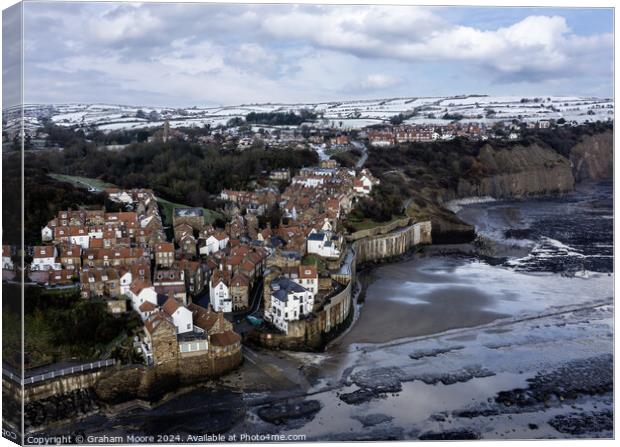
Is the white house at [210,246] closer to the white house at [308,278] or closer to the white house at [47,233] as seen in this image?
the white house at [308,278]

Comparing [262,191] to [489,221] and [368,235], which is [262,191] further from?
[489,221]

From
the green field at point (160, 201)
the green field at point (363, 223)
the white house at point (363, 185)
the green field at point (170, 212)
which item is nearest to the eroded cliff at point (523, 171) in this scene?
the white house at point (363, 185)

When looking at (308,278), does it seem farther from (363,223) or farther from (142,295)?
(363,223)

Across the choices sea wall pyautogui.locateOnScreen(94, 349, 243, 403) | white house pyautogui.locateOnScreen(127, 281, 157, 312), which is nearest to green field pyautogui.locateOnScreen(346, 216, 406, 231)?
white house pyautogui.locateOnScreen(127, 281, 157, 312)

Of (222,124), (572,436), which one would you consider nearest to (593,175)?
(572,436)

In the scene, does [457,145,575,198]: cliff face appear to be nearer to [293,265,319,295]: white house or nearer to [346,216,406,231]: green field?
[346,216,406,231]: green field
